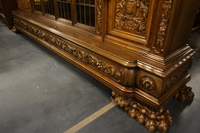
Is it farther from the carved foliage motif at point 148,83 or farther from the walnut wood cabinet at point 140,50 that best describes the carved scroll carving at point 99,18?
the carved foliage motif at point 148,83

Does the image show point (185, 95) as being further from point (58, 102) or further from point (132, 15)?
point (58, 102)

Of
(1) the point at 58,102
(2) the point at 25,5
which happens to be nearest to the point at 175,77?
(1) the point at 58,102

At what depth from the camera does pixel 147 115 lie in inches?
49.3

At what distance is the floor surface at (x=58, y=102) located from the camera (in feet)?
4.16

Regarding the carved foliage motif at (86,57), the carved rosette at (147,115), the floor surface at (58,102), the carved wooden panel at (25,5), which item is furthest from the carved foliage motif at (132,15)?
the carved wooden panel at (25,5)

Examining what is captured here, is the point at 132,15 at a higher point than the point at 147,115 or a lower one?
higher

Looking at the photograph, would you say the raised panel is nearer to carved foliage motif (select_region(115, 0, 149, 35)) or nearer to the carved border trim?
carved foliage motif (select_region(115, 0, 149, 35))

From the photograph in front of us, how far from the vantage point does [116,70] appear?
4.21 ft

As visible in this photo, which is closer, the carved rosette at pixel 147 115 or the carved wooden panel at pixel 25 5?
the carved rosette at pixel 147 115

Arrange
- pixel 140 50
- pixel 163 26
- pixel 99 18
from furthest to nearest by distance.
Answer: pixel 99 18
pixel 140 50
pixel 163 26

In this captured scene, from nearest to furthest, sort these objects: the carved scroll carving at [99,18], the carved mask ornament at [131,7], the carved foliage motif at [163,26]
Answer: the carved foliage motif at [163,26]
the carved mask ornament at [131,7]
the carved scroll carving at [99,18]

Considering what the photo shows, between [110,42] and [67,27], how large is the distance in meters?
0.74

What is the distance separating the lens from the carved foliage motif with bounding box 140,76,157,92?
112 centimetres

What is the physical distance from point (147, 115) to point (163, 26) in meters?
0.69
